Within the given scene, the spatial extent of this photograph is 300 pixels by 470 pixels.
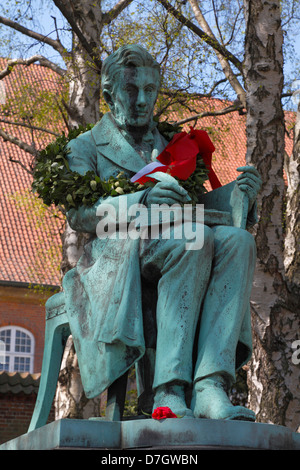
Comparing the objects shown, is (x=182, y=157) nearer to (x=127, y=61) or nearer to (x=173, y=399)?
(x=127, y=61)

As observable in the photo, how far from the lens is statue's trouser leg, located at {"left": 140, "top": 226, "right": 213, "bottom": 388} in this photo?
3.88 metres

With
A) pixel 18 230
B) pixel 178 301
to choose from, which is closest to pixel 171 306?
pixel 178 301

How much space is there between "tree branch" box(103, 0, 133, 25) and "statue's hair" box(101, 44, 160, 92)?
6.87 metres

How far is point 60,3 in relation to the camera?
10.5 meters

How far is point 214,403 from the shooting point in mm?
3719

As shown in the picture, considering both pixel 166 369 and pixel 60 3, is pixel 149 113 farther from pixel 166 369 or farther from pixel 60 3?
pixel 60 3

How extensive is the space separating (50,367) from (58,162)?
1.05m

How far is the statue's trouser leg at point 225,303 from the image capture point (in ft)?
12.8

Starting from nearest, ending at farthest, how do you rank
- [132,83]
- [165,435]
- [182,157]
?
[165,435]
[132,83]
[182,157]

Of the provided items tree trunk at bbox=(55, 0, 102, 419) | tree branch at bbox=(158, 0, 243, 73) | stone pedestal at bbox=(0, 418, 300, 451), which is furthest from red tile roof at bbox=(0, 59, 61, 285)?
stone pedestal at bbox=(0, 418, 300, 451)

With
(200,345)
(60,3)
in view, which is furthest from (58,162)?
(60,3)

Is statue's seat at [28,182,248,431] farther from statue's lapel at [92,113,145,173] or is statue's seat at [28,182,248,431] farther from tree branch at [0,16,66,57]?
tree branch at [0,16,66,57]

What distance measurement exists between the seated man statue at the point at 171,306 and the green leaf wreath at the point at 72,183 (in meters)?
0.08

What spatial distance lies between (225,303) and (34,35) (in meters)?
8.63
